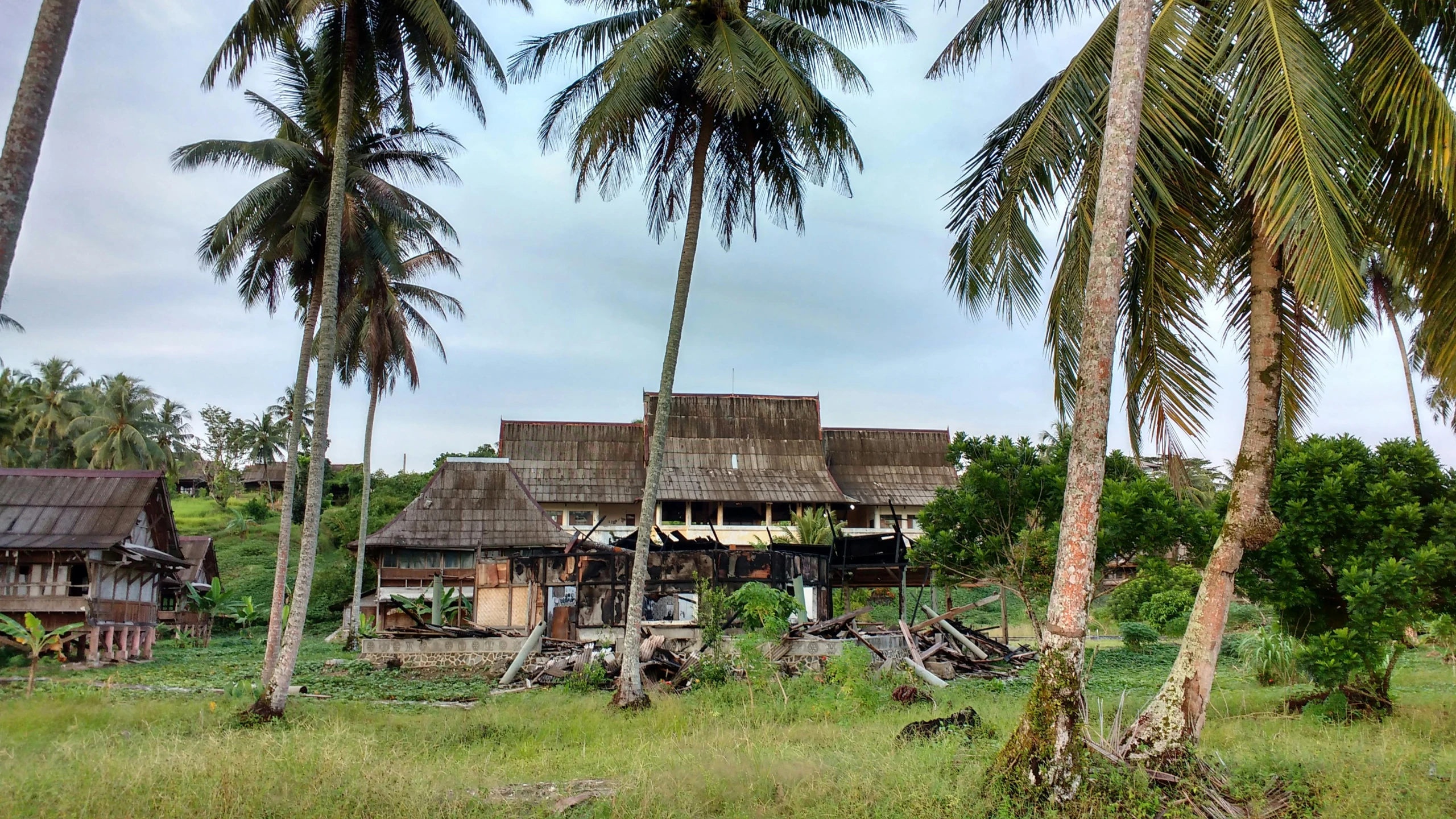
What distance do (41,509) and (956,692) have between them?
2351cm

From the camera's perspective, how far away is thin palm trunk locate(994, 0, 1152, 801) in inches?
267

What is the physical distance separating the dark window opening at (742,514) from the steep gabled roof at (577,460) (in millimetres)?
3753

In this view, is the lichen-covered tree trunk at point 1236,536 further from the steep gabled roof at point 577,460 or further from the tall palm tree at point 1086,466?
the steep gabled roof at point 577,460

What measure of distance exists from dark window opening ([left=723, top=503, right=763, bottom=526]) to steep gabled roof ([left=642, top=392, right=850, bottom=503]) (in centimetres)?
100

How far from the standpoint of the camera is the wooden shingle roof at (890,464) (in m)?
40.9

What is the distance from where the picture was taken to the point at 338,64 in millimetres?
14969

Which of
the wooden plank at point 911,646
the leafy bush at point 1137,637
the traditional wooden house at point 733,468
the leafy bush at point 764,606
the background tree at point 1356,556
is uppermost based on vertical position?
the traditional wooden house at point 733,468

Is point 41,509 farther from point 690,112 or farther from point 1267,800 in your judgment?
point 1267,800

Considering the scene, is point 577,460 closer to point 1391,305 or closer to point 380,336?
point 380,336

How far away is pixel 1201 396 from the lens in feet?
29.2

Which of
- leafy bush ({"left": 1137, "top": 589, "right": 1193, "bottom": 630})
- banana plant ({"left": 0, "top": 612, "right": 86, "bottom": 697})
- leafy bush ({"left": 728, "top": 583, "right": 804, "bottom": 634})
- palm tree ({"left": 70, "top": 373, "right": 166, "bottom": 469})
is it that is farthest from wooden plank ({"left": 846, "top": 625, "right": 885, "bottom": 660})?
palm tree ({"left": 70, "top": 373, "right": 166, "bottom": 469})

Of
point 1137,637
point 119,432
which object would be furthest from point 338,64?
point 119,432

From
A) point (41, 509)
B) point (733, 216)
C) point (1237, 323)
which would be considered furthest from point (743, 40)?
point (41, 509)

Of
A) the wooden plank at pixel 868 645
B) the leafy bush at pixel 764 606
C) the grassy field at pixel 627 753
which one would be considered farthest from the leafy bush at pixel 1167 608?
the leafy bush at pixel 764 606
